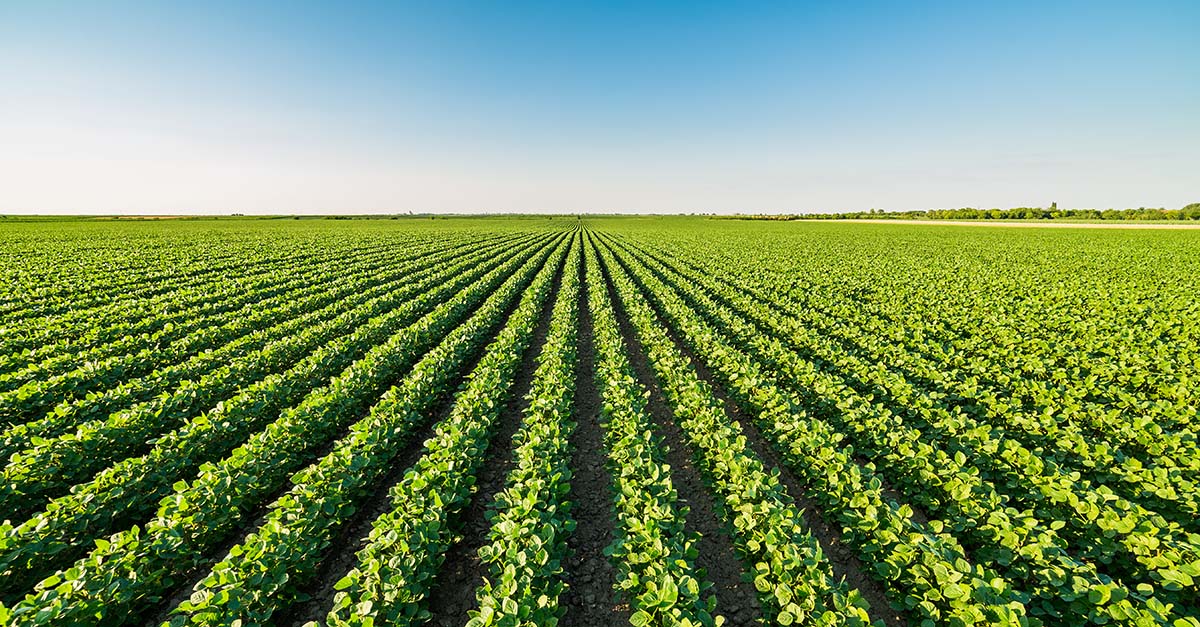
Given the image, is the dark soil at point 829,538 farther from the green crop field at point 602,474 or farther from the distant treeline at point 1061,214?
the distant treeline at point 1061,214

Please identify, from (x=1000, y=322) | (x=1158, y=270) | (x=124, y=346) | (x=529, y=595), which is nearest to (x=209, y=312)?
(x=124, y=346)

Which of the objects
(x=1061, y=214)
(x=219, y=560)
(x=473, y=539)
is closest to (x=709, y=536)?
(x=473, y=539)

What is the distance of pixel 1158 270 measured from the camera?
2405 centimetres

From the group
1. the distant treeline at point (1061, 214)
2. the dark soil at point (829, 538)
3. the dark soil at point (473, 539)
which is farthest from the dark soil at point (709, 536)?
the distant treeline at point (1061, 214)

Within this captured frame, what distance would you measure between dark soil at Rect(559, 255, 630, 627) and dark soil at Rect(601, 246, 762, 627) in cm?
110

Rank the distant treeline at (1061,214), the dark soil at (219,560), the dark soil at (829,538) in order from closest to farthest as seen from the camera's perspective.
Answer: the dark soil at (219,560) < the dark soil at (829,538) < the distant treeline at (1061,214)

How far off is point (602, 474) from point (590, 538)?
4.81ft

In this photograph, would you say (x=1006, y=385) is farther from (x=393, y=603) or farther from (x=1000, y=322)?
(x=393, y=603)

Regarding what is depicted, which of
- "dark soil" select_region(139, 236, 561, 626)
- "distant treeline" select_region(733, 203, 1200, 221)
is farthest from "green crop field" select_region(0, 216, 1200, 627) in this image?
"distant treeline" select_region(733, 203, 1200, 221)

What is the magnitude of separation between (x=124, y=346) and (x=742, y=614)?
15134mm

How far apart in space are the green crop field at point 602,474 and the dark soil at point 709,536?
44 millimetres

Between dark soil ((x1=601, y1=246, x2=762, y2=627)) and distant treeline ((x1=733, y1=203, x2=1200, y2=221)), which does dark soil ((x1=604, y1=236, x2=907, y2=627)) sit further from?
distant treeline ((x1=733, y1=203, x2=1200, y2=221))

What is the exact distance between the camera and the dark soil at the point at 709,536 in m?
4.86

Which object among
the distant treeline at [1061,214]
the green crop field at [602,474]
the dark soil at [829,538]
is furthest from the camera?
the distant treeline at [1061,214]
